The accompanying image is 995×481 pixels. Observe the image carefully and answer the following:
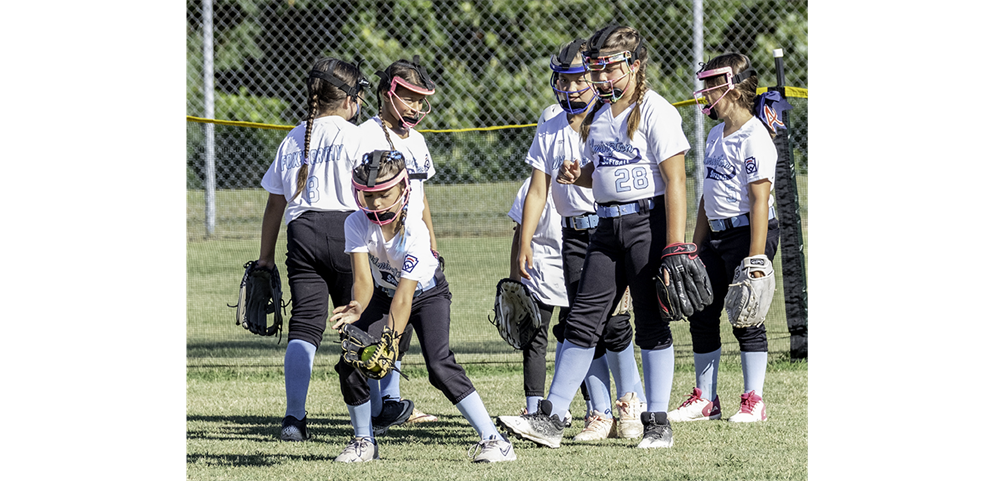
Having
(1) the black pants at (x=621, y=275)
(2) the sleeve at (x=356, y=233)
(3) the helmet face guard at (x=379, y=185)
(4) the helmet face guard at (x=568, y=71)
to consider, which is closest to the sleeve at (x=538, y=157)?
(4) the helmet face guard at (x=568, y=71)

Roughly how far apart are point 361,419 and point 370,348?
451mm

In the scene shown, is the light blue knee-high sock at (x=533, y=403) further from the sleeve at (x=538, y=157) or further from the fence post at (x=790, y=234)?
the fence post at (x=790, y=234)

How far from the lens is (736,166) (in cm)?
488

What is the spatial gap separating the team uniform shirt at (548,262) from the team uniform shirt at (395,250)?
0.98 metres

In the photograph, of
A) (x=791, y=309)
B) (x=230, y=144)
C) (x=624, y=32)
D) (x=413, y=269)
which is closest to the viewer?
(x=413, y=269)

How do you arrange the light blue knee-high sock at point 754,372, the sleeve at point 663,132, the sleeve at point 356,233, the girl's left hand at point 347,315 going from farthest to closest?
the light blue knee-high sock at point 754,372, the sleeve at point 663,132, the sleeve at point 356,233, the girl's left hand at point 347,315

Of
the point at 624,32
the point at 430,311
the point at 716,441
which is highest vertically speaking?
the point at 624,32

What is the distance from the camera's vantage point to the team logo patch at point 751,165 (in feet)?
15.6

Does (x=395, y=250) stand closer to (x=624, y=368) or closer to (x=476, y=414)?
(x=476, y=414)

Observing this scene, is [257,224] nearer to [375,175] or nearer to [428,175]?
[428,175]

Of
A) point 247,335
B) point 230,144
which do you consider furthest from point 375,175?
point 230,144

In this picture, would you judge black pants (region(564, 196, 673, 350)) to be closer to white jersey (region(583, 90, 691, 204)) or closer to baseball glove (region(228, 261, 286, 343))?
white jersey (region(583, 90, 691, 204))
